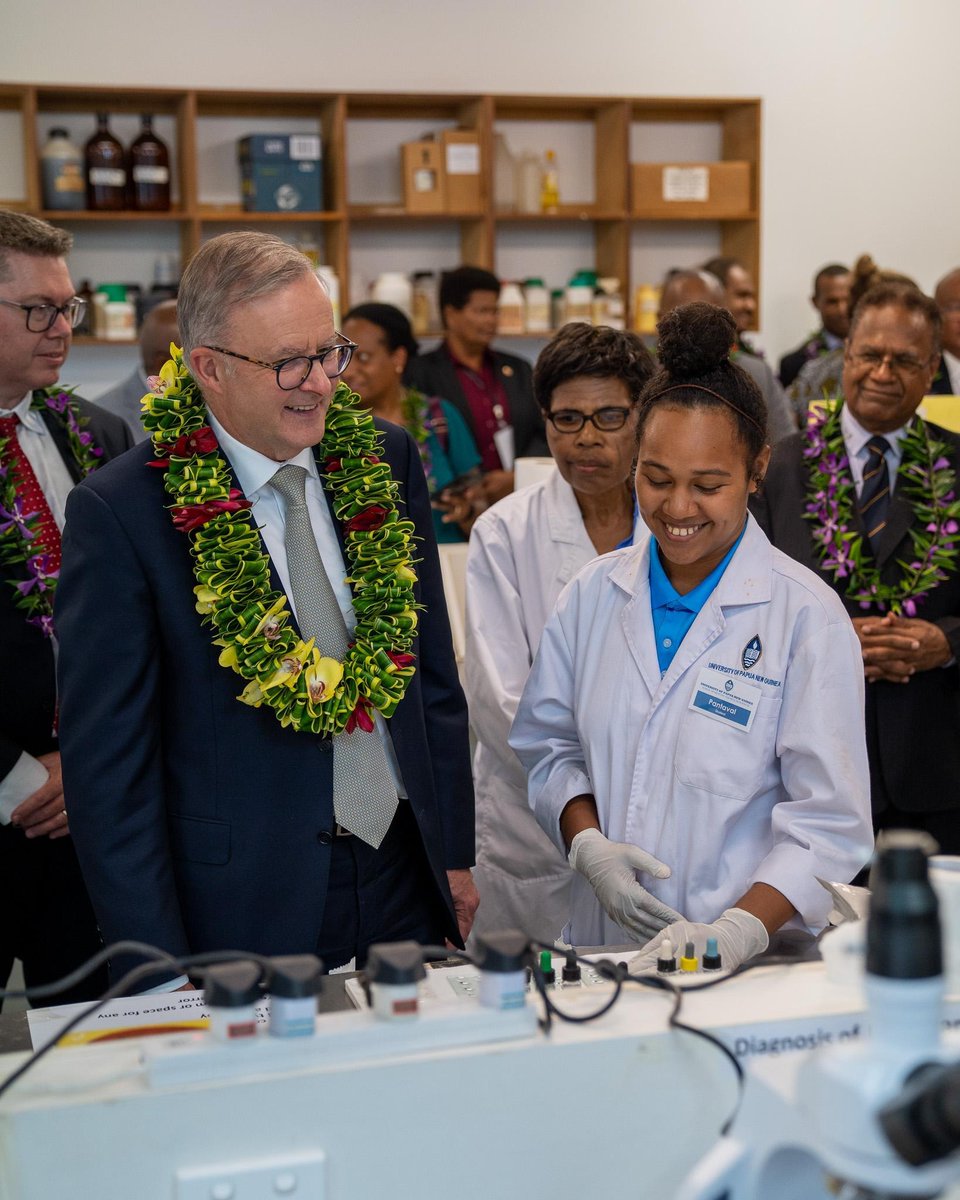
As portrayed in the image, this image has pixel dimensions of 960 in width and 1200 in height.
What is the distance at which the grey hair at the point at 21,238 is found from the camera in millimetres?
2535

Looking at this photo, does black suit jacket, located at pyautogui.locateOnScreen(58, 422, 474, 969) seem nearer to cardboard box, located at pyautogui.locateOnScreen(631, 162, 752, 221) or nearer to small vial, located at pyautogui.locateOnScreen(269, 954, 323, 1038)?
small vial, located at pyautogui.locateOnScreen(269, 954, 323, 1038)

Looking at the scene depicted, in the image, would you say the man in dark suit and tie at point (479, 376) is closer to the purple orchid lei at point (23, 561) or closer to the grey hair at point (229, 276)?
the purple orchid lei at point (23, 561)

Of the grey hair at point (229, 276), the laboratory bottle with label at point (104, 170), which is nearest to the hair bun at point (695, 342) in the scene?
the grey hair at point (229, 276)

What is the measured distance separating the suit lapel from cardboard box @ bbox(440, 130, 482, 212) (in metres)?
3.83

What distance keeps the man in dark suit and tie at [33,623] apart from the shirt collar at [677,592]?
1.18 m

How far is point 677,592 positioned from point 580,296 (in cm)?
475

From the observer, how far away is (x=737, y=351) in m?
4.75

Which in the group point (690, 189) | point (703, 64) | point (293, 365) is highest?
point (703, 64)

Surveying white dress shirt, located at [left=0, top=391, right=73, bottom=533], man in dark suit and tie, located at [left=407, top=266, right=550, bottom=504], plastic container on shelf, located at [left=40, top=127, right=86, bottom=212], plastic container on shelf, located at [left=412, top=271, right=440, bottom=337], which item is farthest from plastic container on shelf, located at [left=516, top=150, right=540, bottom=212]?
white dress shirt, located at [left=0, top=391, right=73, bottom=533]

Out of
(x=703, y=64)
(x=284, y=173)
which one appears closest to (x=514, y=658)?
(x=284, y=173)

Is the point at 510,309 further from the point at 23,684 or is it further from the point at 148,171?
the point at 23,684

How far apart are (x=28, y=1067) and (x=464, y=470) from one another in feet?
13.0

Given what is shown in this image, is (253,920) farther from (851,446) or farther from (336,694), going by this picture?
(851,446)

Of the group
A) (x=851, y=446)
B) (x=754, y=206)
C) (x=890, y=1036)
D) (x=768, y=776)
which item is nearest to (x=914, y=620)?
(x=851, y=446)
